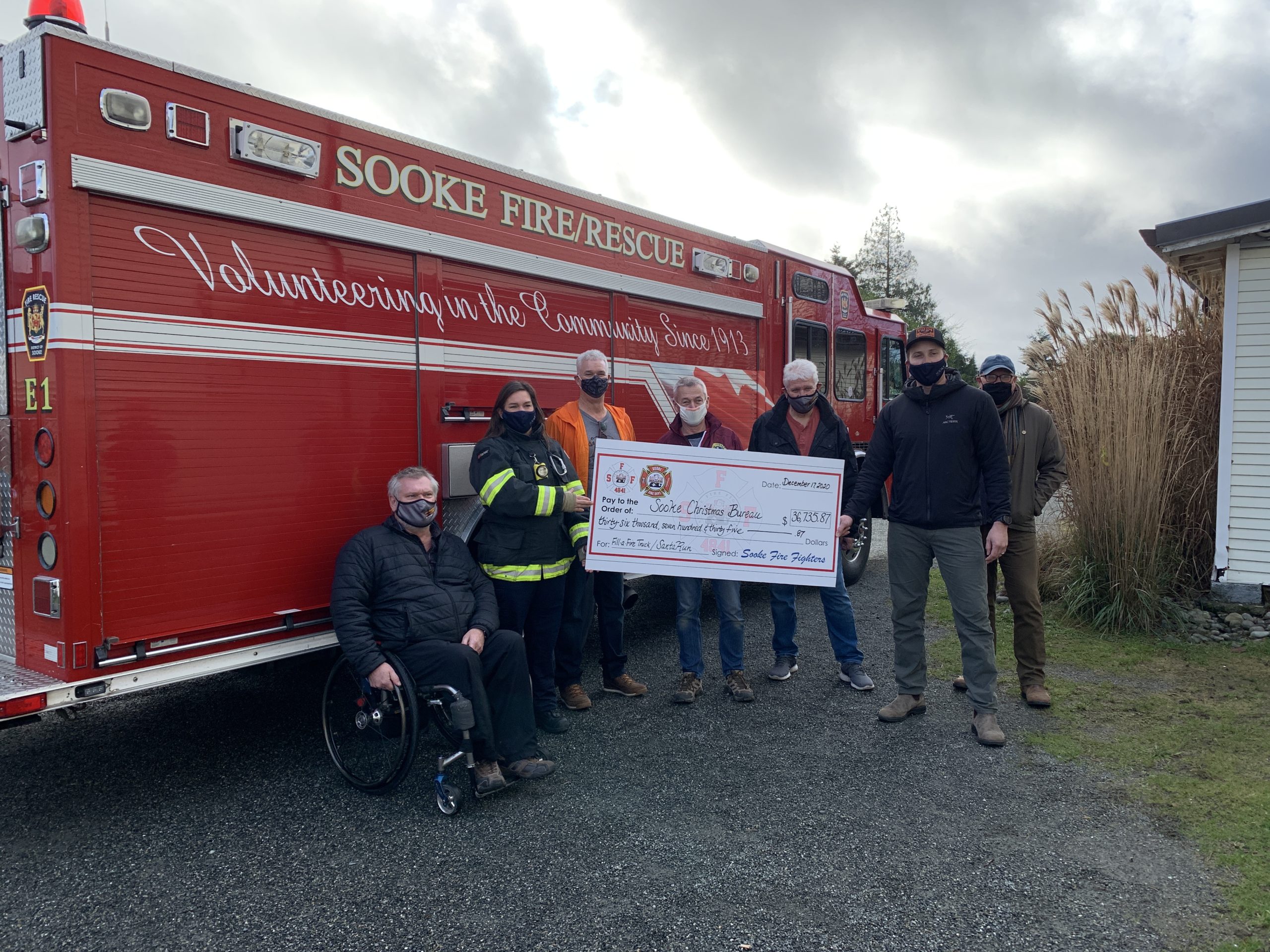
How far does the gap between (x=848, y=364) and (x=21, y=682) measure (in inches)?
264

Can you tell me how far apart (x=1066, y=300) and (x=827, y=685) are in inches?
167

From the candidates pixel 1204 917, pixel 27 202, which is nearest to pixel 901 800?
pixel 1204 917

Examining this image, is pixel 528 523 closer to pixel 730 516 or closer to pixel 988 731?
pixel 730 516

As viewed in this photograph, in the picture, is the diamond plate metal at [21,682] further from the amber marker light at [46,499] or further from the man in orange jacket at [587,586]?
the man in orange jacket at [587,586]

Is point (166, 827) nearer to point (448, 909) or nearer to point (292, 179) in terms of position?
point (448, 909)

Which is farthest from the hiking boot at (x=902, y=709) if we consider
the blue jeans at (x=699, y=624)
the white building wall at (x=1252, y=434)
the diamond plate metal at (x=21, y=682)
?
the diamond plate metal at (x=21, y=682)

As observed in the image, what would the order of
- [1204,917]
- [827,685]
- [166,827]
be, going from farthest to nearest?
[827,685]
[166,827]
[1204,917]

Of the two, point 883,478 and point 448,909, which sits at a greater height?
point 883,478

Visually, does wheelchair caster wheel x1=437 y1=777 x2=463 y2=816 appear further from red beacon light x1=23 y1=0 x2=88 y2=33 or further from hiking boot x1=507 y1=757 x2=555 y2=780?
red beacon light x1=23 y1=0 x2=88 y2=33

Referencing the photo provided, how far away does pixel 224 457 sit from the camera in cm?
358

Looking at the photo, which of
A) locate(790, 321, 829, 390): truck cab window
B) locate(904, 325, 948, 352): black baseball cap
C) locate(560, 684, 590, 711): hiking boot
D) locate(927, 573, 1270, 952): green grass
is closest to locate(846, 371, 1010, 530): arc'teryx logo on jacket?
locate(904, 325, 948, 352): black baseball cap

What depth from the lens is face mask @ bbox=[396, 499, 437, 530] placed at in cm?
383

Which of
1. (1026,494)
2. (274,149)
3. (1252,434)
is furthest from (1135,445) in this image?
(274,149)

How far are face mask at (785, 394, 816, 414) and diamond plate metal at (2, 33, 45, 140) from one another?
3597mm
